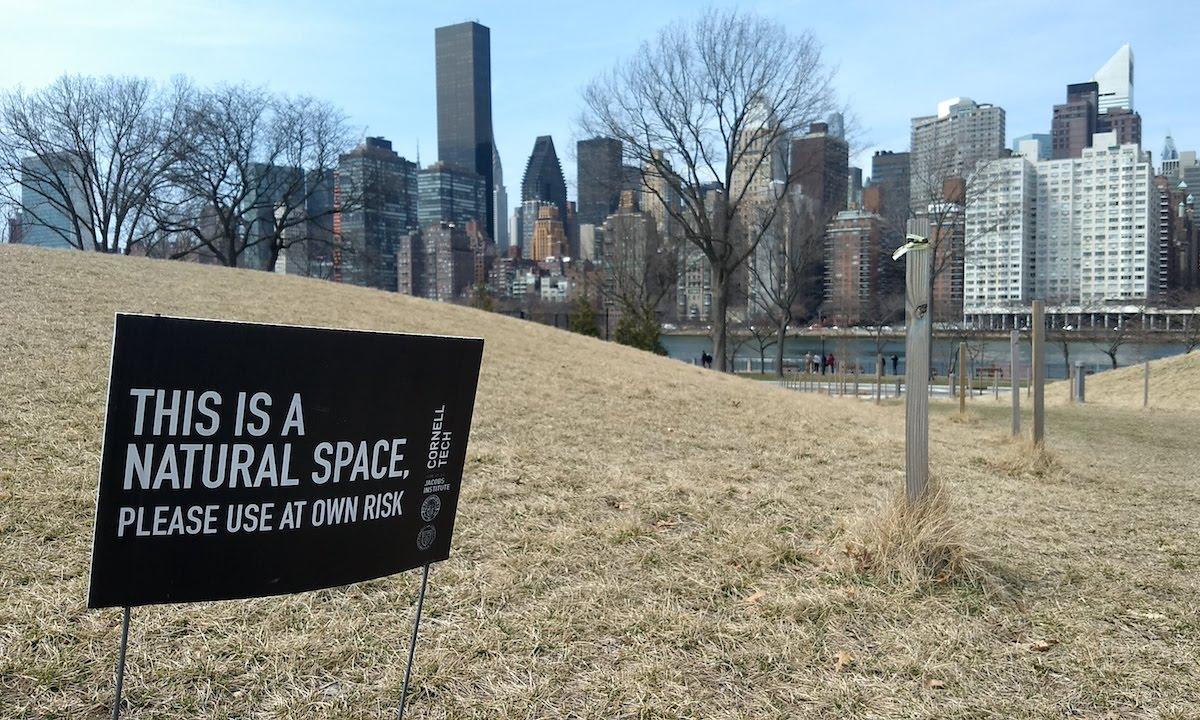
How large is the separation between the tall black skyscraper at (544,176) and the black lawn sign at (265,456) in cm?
13114

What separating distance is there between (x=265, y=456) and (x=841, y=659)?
2498 millimetres

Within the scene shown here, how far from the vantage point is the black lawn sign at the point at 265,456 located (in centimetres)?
191

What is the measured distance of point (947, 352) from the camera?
177 ft

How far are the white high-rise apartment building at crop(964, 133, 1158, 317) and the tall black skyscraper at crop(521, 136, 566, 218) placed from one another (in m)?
85.6

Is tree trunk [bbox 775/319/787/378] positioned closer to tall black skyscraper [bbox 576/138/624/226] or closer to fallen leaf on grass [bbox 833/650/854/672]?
tall black skyscraper [bbox 576/138/624/226]

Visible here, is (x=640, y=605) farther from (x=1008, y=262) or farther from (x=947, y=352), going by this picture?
(x=1008, y=262)

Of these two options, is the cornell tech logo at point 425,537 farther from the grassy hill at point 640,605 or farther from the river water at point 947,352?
the river water at point 947,352

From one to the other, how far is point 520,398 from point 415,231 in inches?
2377

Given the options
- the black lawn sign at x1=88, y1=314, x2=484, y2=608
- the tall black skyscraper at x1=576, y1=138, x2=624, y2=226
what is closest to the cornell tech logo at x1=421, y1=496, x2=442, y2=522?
the black lawn sign at x1=88, y1=314, x2=484, y2=608

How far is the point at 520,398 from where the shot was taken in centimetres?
897

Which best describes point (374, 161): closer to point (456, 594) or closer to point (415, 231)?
point (415, 231)

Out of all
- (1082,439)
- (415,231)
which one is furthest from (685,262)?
→ (1082,439)

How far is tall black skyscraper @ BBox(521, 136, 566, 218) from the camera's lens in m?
134

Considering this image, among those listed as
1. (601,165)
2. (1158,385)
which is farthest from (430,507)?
(601,165)
